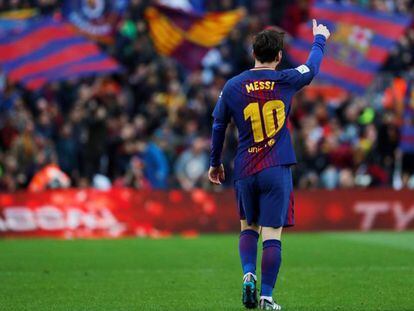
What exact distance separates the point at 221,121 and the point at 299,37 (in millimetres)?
14477

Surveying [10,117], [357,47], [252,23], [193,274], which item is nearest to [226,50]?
[252,23]

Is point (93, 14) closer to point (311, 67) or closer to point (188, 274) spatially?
point (188, 274)

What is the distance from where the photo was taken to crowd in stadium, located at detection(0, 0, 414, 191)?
21.9m

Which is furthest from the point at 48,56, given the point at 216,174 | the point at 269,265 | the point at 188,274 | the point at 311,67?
the point at 269,265

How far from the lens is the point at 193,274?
12539 millimetres

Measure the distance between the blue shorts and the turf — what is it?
84 cm

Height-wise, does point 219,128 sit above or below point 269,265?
above

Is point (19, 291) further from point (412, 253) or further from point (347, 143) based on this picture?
point (347, 143)

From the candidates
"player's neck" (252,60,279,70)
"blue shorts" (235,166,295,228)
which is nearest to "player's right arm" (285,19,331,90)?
"player's neck" (252,60,279,70)

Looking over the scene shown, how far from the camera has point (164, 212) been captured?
68.2 feet

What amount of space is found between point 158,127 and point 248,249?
14368mm

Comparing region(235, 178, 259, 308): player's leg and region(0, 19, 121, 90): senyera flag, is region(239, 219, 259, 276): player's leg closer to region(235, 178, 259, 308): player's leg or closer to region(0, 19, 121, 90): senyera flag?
region(235, 178, 259, 308): player's leg

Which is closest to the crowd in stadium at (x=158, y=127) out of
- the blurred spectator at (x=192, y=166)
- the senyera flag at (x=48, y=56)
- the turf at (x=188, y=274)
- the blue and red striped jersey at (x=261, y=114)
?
the blurred spectator at (x=192, y=166)

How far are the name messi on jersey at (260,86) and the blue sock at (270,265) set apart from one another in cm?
125
